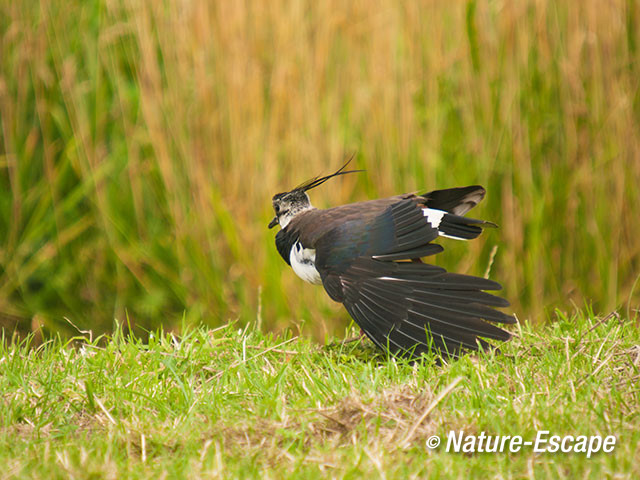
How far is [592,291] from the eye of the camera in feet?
12.3

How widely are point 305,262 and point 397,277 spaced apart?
457 mm

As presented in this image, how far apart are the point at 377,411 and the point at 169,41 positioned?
2.58m

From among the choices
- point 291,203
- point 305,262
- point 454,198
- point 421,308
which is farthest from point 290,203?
point 421,308

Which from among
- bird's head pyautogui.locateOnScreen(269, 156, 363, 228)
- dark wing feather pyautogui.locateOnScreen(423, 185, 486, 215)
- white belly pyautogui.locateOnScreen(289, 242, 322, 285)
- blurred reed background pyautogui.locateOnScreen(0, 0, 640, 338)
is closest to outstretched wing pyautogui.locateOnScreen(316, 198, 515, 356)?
white belly pyautogui.locateOnScreen(289, 242, 322, 285)

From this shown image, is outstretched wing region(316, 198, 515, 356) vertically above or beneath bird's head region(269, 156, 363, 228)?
beneath

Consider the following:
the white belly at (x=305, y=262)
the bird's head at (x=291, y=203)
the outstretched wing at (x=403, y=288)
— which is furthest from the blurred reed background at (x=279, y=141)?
the outstretched wing at (x=403, y=288)

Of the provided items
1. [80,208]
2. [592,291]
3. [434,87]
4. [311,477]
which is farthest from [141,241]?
[311,477]

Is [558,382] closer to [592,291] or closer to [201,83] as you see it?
[592,291]

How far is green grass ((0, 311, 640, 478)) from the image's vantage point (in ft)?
5.82

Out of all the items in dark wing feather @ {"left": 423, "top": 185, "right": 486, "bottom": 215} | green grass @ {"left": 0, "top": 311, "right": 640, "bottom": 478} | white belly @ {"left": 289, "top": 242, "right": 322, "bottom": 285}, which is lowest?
green grass @ {"left": 0, "top": 311, "right": 640, "bottom": 478}

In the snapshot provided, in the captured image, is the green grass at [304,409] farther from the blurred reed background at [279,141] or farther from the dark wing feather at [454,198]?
the blurred reed background at [279,141]

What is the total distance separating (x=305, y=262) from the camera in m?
2.96

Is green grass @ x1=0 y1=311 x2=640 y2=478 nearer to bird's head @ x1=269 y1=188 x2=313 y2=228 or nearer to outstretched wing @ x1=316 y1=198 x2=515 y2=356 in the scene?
outstretched wing @ x1=316 y1=198 x2=515 y2=356

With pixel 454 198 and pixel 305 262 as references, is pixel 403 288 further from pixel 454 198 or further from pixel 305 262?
pixel 454 198
